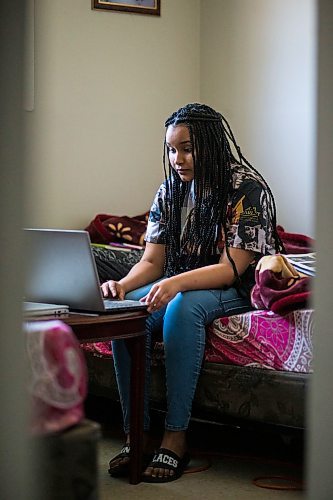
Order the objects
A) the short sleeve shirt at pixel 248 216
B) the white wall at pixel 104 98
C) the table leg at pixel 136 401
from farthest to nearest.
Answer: the white wall at pixel 104 98 < the short sleeve shirt at pixel 248 216 < the table leg at pixel 136 401

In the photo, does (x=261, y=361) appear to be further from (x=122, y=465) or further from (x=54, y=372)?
(x=54, y=372)

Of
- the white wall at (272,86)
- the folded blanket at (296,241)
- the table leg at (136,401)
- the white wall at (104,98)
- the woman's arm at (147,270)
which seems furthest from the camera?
the white wall at (104,98)

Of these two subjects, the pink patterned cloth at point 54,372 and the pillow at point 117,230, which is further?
the pillow at point 117,230

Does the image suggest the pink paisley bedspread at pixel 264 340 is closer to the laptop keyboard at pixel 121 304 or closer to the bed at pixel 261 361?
the bed at pixel 261 361

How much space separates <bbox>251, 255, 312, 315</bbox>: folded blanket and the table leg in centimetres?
34

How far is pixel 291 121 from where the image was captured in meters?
3.50

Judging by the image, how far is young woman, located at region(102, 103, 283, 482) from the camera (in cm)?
244

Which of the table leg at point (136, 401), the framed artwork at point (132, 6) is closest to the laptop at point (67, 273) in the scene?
the table leg at point (136, 401)

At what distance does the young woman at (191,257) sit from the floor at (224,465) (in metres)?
0.07

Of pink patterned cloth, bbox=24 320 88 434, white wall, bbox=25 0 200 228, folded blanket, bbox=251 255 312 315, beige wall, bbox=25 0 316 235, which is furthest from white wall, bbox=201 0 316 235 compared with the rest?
pink patterned cloth, bbox=24 320 88 434

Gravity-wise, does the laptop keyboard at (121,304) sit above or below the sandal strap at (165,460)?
above

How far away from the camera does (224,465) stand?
8.48ft

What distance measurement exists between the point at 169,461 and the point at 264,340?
41cm

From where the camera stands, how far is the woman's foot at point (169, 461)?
7.91 feet
